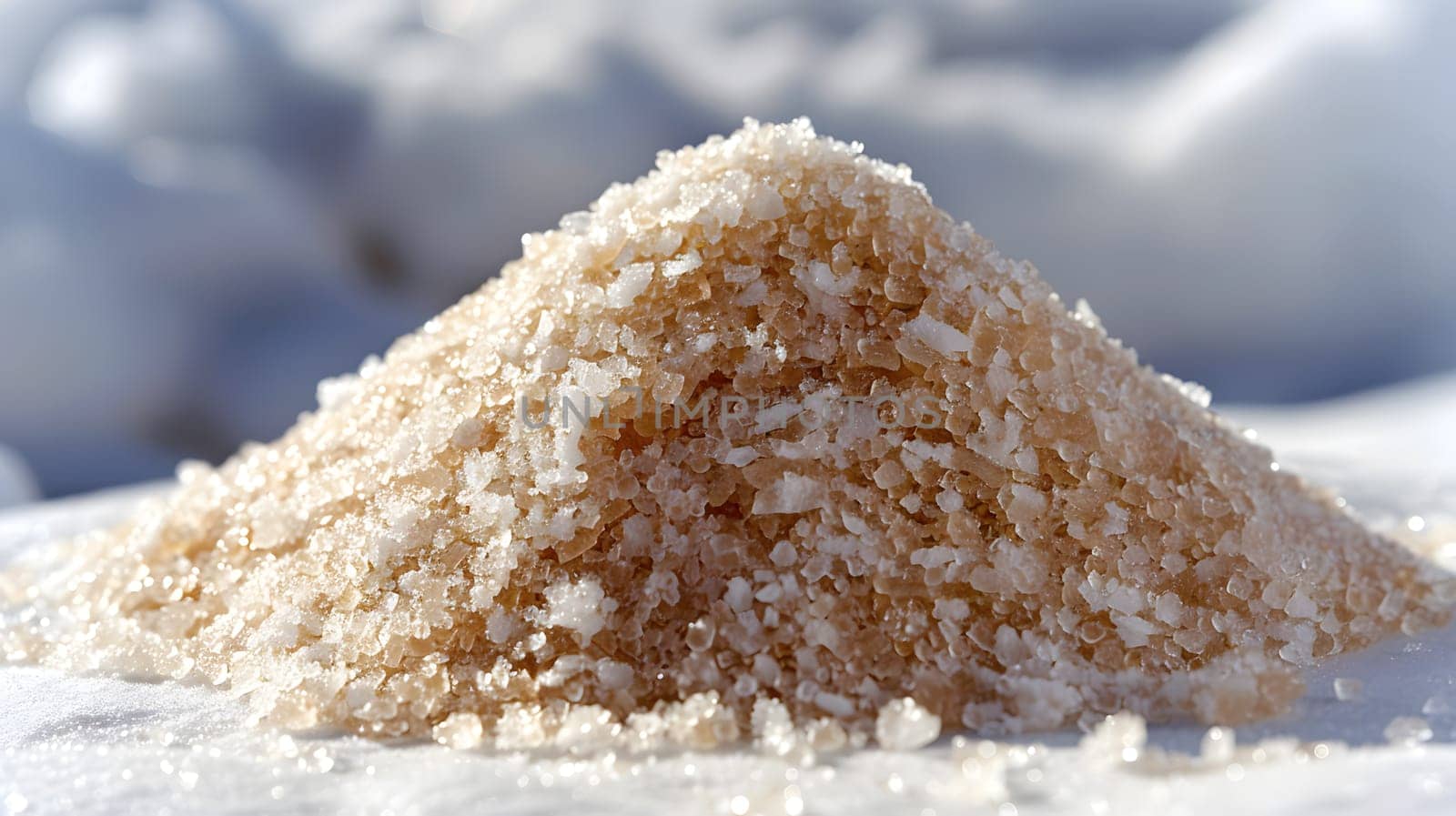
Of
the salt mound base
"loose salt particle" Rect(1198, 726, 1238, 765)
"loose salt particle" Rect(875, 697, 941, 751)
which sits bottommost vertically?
"loose salt particle" Rect(1198, 726, 1238, 765)

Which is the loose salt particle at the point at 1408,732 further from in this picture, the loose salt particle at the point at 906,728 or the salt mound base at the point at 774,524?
the loose salt particle at the point at 906,728

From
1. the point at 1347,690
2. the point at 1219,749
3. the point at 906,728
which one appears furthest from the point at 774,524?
the point at 1347,690

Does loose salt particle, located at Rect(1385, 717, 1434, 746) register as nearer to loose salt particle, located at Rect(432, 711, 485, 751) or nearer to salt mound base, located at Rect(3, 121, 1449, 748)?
salt mound base, located at Rect(3, 121, 1449, 748)

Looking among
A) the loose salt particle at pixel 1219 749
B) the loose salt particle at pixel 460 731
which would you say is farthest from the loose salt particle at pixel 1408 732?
the loose salt particle at pixel 460 731

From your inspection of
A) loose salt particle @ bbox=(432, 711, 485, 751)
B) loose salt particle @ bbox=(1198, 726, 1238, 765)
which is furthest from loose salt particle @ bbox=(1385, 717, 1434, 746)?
loose salt particle @ bbox=(432, 711, 485, 751)

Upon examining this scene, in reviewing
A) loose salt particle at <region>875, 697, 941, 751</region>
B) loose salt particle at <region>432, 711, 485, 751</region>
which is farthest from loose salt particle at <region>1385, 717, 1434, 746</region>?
loose salt particle at <region>432, 711, 485, 751</region>

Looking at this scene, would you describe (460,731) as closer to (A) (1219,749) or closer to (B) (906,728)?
(B) (906,728)

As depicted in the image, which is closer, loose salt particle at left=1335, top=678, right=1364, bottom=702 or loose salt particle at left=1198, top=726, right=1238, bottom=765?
loose salt particle at left=1198, top=726, right=1238, bottom=765

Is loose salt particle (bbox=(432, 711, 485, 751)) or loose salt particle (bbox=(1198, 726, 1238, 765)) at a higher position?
loose salt particle (bbox=(432, 711, 485, 751))
